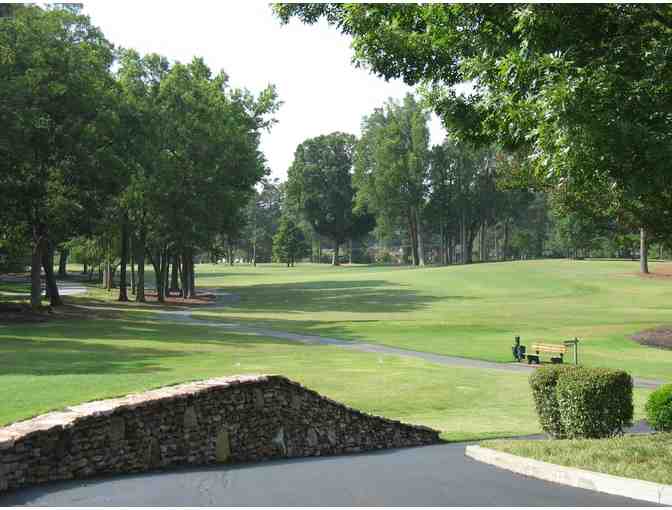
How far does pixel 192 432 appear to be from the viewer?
10.5 meters

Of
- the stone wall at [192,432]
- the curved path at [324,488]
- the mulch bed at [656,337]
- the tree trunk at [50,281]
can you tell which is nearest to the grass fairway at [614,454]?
the curved path at [324,488]

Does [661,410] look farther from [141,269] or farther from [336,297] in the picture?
[336,297]

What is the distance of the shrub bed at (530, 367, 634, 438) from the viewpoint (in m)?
11.4

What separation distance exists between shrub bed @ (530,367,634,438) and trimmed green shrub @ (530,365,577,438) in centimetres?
15

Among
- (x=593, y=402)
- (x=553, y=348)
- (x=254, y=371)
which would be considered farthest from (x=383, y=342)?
(x=593, y=402)

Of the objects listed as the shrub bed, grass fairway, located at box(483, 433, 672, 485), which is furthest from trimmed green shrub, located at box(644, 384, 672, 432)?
grass fairway, located at box(483, 433, 672, 485)

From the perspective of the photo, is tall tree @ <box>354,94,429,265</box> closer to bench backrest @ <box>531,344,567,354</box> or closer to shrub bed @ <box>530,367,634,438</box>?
bench backrest @ <box>531,344,567,354</box>

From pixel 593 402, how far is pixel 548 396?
38.7 inches

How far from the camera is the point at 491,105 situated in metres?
9.40

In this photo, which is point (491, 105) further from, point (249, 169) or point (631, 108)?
point (249, 169)

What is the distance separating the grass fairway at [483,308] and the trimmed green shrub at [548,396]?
42.6 ft

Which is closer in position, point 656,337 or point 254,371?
point 254,371

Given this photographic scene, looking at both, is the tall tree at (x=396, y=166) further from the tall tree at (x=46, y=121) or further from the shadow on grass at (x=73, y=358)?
the shadow on grass at (x=73, y=358)

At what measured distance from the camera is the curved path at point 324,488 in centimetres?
764
